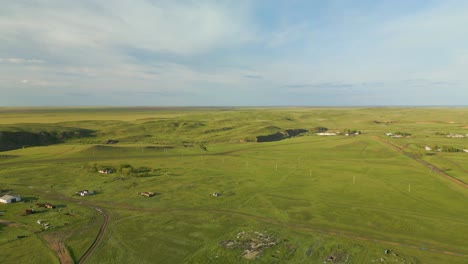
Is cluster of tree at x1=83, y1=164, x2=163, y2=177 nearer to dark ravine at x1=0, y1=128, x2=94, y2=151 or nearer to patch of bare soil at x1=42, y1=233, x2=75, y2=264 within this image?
patch of bare soil at x1=42, y1=233, x2=75, y2=264

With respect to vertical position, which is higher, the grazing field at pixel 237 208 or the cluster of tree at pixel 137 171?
the cluster of tree at pixel 137 171

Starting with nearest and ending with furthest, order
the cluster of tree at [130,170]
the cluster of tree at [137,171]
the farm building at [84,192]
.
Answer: the farm building at [84,192] → the cluster of tree at [137,171] → the cluster of tree at [130,170]

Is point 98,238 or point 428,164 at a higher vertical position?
point 428,164

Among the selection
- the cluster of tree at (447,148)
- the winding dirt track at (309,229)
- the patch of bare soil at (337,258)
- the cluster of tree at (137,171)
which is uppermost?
the cluster of tree at (447,148)

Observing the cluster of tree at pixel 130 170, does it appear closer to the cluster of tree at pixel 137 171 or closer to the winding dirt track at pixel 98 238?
the cluster of tree at pixel 137 171

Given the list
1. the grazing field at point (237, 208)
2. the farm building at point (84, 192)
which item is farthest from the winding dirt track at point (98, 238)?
the farm building at point (84, 192)

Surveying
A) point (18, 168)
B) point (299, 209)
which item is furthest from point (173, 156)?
point (299, 209)

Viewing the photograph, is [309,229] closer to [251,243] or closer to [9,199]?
[251,243]

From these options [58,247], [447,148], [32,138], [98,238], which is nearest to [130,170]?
[98,238]
